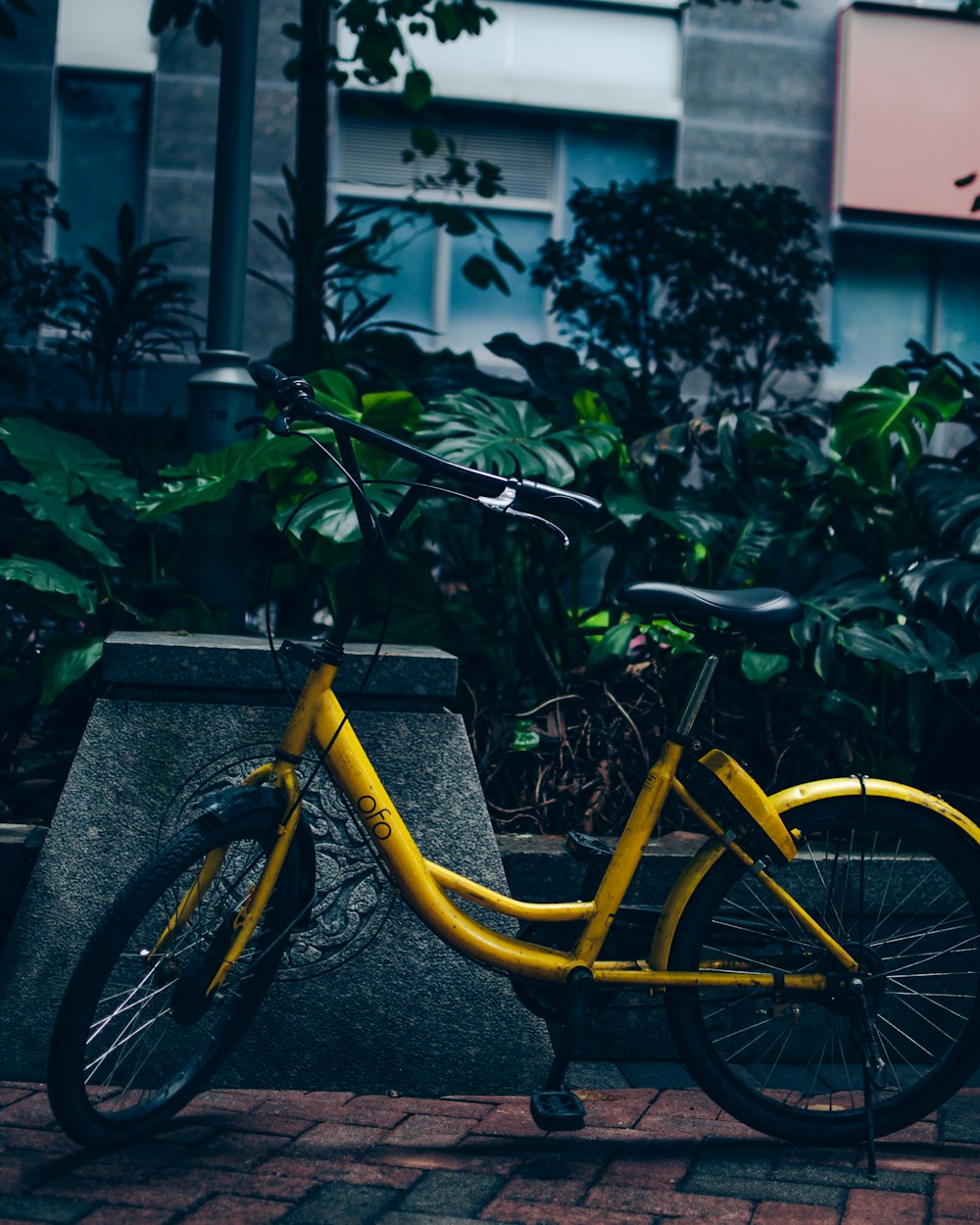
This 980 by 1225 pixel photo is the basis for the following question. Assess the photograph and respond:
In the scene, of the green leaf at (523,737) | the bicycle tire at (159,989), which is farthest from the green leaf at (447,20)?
the bicycle tire at (159,989)

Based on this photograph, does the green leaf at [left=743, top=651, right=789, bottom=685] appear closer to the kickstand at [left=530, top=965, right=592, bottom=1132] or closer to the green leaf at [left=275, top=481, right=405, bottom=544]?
the green leaf at [left=275, top=481, right=405, bottom=544]

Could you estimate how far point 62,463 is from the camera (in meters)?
3.87

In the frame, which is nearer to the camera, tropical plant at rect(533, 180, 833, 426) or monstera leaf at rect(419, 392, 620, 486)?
monstera leaf at rect(419, 392, 620, 486)

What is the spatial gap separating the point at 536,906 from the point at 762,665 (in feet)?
4.01

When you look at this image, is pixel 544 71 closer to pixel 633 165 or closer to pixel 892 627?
pixel 633 165

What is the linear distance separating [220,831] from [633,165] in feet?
30.2

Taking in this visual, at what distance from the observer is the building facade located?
9.98 metres

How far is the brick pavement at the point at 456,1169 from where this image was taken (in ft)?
8.04

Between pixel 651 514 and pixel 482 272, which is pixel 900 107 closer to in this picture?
pixel 482 272

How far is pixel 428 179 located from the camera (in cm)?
704

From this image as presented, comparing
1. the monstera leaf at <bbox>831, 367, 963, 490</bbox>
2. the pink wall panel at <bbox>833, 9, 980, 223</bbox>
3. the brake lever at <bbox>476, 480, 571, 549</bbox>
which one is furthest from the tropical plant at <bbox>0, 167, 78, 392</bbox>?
the pink wall panel at <bbox>833, 9, 980, 223</bbox>

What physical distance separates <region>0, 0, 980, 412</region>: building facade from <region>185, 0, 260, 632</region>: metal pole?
232 inches

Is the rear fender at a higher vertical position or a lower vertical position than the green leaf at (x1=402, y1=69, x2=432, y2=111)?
lower

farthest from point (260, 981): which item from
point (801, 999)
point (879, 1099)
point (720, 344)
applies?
point (720, 344)
